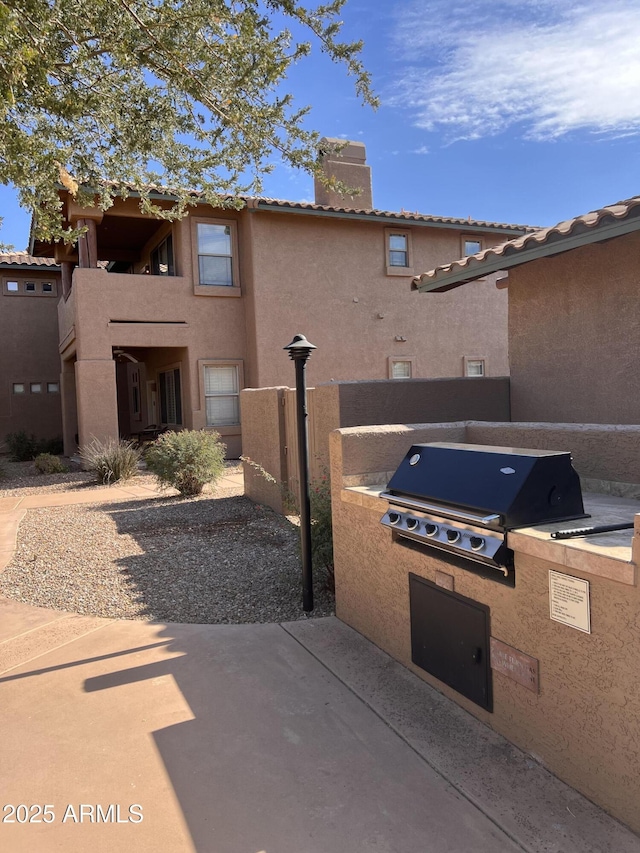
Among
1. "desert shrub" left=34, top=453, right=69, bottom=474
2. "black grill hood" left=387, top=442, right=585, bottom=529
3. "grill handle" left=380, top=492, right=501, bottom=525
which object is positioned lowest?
"desert shrub" left=34, top=453, right=69, bottom=474

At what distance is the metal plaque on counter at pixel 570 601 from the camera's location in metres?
2.71

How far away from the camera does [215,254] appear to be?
16203mm

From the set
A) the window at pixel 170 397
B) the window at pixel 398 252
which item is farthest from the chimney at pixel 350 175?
the window at pixel 170 397

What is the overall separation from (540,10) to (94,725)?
29.3 feet

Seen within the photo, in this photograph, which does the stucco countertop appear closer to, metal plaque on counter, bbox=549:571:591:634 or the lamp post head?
metal plaque on counter, bbox=549:571:591:634

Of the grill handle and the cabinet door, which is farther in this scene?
the cabinet door

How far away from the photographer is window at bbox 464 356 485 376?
18.6m

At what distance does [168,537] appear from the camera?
8.27 m

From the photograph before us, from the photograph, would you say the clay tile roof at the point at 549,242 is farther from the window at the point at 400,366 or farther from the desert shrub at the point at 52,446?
the desert shrub at the point at 52,446

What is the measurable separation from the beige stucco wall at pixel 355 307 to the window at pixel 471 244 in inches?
9.5

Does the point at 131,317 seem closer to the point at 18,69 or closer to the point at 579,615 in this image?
the point at 18,69

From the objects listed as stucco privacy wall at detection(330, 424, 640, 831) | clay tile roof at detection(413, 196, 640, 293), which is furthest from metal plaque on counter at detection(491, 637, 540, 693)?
clay tile roof at detection(413, 196, 640, 293)

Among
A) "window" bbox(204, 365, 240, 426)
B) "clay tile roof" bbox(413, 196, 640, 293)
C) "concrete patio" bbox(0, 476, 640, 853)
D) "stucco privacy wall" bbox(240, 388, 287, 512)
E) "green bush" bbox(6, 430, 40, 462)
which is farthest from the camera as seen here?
"green bush" bbox(6, 430, 40, 462)

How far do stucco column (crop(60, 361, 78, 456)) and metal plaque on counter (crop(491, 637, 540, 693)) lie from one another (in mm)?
18113
